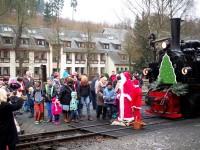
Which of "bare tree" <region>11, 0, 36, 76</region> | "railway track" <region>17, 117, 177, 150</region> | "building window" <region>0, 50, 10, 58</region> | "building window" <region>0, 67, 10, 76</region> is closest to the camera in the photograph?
"railway track" <region>17, 117, 177, 150</region>

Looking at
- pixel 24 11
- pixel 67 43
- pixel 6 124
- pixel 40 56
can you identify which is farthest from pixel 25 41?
pixel 6 124

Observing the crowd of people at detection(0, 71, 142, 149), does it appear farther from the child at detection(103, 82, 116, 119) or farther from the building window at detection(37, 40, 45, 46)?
the building window at detection(37, 40, 45, 46)

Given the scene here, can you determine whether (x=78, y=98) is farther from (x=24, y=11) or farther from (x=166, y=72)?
(x=24, y=11)

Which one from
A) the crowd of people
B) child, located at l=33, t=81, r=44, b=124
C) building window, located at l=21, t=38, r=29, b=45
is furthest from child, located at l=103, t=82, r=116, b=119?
building window, located at l=21, t=38, r=29, b=45

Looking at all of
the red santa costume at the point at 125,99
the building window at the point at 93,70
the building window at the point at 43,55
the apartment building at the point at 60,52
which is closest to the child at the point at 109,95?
the red santa costume at the point at 125,99

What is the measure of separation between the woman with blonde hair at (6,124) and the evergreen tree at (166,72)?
27.4ft

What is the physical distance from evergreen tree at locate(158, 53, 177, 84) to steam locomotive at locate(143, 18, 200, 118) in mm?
140

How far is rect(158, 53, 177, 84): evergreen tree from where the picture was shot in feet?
47.1

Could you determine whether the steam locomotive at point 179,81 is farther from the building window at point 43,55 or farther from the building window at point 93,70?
the building window at point 93,70

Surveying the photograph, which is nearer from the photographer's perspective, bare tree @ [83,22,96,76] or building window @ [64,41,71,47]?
bare tree @ [83,22,96,76]

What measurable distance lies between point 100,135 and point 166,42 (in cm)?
533

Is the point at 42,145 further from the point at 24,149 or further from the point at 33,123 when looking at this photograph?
the point at 33,123

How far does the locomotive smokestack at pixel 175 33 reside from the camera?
47.7 feet

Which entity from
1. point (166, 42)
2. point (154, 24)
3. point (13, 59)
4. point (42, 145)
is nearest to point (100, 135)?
point (42, 145)
